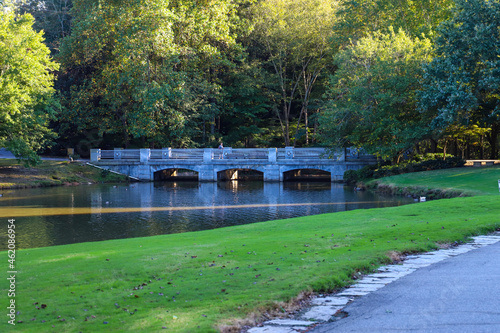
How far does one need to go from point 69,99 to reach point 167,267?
52401 millimetres

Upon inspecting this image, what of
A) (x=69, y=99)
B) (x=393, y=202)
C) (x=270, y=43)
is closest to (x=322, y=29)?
(x=270, y=43)

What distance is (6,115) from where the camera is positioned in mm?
39000

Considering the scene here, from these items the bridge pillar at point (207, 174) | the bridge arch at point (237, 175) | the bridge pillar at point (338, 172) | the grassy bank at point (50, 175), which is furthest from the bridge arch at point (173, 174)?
the bridge pillar at point (338, 172)

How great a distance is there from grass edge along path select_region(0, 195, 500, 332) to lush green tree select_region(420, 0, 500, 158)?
21610mm

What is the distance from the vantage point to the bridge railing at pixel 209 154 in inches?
2013

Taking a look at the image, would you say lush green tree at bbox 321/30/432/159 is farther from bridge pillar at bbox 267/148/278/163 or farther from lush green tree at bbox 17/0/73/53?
lush green tree at bbox 17/0/73/53

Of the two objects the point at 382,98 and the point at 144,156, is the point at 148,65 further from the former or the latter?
→ the point at 382,98

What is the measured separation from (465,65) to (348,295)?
33092 mm

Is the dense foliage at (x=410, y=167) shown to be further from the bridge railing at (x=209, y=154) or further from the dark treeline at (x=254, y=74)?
the bridge railing at (x=209, y=154)

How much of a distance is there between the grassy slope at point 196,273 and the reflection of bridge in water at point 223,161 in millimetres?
33816

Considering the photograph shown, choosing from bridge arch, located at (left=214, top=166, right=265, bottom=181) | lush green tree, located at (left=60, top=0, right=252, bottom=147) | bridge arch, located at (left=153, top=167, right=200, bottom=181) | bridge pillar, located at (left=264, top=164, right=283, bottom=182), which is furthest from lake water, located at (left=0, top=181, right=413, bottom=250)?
bridge arch, located at (left=214, top=166, right=265, bottom=181)

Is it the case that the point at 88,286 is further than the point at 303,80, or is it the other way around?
the point at 303,80

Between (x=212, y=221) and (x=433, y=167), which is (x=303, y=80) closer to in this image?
(x=433, y=167)

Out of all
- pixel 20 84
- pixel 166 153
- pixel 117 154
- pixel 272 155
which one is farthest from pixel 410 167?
pixel 20 84
